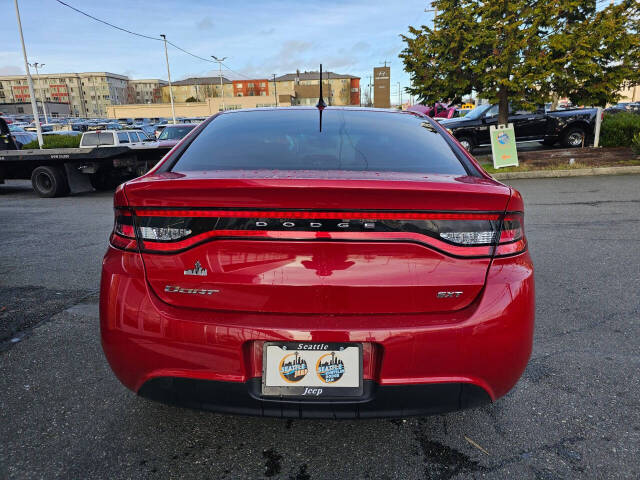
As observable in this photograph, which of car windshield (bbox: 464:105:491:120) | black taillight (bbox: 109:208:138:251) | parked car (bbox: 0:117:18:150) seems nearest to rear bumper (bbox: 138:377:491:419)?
black taillight (bbox: 109:208:138:251)

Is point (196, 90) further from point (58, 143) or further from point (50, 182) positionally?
point (50, 182)

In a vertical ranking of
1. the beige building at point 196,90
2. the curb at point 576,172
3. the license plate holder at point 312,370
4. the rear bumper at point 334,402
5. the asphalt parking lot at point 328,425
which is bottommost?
the asphalt parking lot at point 328,425

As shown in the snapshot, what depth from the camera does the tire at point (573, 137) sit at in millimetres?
14678

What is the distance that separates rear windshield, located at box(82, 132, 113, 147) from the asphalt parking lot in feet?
36.5

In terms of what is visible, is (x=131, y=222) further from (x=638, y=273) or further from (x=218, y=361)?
(x=638, y=273)

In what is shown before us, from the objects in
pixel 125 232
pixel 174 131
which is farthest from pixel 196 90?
pixel 125 232

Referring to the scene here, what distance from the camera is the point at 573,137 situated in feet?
48.6

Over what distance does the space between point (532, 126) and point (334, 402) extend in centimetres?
1550

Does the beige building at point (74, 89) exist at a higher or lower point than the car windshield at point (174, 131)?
higher

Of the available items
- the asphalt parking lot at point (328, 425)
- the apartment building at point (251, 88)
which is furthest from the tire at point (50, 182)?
the apartment building at point (251, 88)

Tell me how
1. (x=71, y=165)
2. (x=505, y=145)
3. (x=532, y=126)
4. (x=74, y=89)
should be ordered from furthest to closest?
(x=74, y=89), (x=532, y=126), (x=505, y=145), (x=71, y=165)

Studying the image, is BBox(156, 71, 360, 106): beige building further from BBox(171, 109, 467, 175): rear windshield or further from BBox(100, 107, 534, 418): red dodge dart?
BBox(100, 107, 534, 418): red dodge dart

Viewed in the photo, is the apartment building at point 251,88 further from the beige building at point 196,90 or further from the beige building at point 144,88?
the beige building at point 144,88

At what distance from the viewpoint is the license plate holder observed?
159 centimetres
